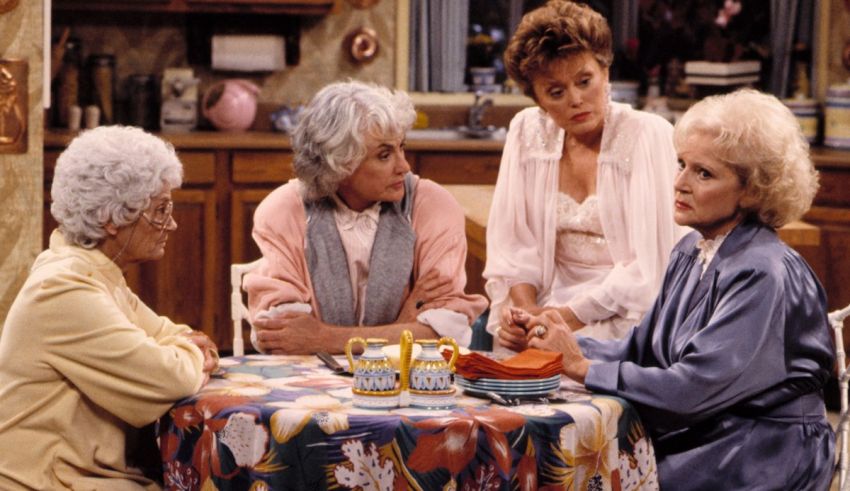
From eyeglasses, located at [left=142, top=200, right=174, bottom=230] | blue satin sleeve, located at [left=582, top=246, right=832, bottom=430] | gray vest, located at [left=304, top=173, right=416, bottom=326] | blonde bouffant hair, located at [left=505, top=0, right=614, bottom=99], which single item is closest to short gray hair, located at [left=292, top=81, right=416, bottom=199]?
gray vest, located at [left=304, top=173, right=416, bottom=326]

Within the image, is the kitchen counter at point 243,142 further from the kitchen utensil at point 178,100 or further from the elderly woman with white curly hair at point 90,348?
the elderly woman with white curly hair at point 90,348

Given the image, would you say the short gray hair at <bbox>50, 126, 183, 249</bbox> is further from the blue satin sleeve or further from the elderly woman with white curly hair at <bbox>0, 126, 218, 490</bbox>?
the blue satin sleeve

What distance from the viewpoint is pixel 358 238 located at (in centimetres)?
331

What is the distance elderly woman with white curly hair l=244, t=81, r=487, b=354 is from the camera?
127 inches

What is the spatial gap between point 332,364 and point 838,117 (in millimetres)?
4267

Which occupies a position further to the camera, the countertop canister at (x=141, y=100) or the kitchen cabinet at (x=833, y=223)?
the countertop canister at (x=141, y=100)

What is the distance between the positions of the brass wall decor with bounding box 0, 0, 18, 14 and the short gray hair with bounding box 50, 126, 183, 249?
113 inches

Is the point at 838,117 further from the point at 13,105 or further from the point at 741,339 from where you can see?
the point at 741,339

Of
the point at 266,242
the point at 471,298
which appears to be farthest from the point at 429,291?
the point at 266,242

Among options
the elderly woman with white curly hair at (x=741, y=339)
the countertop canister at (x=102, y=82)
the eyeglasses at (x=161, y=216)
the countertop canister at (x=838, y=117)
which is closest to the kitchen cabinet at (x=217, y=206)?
the countertop canister at (x=102, y=82)

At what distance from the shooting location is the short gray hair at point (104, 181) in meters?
2.63

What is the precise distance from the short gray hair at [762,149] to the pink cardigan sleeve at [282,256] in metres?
1.05

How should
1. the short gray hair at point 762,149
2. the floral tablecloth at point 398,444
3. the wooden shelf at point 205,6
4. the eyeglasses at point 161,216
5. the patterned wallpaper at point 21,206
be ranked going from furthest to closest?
the wooden shelf at point 205,6, the patterned wallpaper at point 21,206, the eyeglasses at point 161,216, the short gray hair at point 762,149, the floral tablecloth at point 398,444

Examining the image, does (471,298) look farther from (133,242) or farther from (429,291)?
(133,242)
